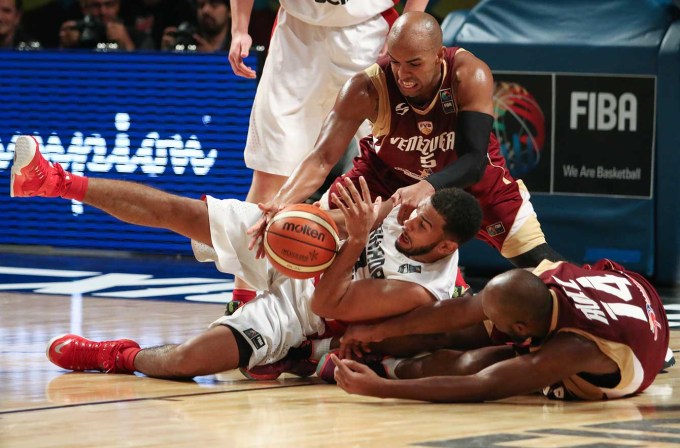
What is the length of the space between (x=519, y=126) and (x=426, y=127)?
113 inches

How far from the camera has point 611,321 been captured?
4.50 meters

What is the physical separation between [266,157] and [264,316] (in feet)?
5.09

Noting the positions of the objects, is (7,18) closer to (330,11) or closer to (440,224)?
(330,11)

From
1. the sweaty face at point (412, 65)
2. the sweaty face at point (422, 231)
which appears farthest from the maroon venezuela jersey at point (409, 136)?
the sweaty face at point (422, 231)

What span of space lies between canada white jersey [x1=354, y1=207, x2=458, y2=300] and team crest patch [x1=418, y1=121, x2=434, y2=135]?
61 centimetres

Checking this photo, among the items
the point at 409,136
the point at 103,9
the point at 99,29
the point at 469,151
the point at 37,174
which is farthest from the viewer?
the point at 103,9

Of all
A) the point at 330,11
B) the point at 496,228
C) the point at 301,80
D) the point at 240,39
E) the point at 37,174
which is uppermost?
the point at 330,11

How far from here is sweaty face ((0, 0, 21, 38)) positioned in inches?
429

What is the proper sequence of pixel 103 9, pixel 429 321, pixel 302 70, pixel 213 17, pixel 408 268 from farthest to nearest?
1. pixel 103 9
2. pixel 213 17
3. pixel 302 70
4. pixel 408 268
5. pixel 429 321

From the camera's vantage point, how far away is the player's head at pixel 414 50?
5.21 m

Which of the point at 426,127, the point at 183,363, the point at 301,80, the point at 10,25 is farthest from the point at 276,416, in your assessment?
the point at 10,25

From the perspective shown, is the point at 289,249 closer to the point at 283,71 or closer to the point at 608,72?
the point at 283,71

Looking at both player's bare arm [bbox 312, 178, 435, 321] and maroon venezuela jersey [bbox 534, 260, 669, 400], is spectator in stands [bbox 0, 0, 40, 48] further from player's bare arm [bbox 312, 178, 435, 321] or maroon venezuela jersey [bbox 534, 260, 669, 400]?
maroon venezuela jersey [bbox 534, 260, 669, 400]

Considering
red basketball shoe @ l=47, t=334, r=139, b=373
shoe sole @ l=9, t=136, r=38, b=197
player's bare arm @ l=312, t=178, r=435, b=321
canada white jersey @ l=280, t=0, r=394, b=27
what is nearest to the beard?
player's bare arm @ l=312, t=178, r=435, b=321
